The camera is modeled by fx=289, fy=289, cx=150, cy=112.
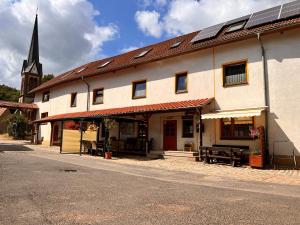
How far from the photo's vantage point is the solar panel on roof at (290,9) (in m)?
13.7

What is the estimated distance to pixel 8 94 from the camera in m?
68.4

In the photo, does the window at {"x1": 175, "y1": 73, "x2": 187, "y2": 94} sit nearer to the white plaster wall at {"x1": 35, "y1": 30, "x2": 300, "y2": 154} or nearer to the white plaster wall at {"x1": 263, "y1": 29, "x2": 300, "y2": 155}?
the white plaster wall at {"x1": 35, "y1": 30, "x2": 300, "y2": 154}

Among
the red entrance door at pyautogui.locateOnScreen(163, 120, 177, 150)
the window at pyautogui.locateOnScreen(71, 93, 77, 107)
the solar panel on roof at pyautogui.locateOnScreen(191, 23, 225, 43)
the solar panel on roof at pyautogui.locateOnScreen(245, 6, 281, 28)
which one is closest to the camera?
the solar panel on roof at pyautogui.locateOnScreen(245, 6, 281, 28)

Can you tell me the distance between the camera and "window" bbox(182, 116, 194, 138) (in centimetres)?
1635

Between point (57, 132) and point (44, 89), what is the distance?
5.02m

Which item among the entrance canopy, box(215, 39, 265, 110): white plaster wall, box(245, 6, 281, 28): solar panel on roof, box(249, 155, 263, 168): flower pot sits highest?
box(245, 6, 281, 28): solar panel on roof

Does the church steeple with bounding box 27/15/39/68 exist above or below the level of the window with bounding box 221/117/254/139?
above

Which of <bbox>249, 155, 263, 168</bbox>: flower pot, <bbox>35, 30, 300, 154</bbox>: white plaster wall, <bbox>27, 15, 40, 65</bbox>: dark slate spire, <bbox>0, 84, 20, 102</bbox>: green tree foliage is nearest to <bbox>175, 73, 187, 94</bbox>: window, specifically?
<bbox>35, 30, 300, 154</bbox>: white plaster wall

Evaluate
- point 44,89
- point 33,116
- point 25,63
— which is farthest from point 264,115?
point 25,63

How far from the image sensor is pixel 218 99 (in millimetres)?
15141

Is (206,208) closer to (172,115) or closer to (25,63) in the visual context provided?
(172,115)

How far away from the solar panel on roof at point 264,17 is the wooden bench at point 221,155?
21.4 feet

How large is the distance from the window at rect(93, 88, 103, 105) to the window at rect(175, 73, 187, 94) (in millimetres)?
7344

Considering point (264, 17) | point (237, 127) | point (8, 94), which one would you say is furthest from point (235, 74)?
point (8, 94)
